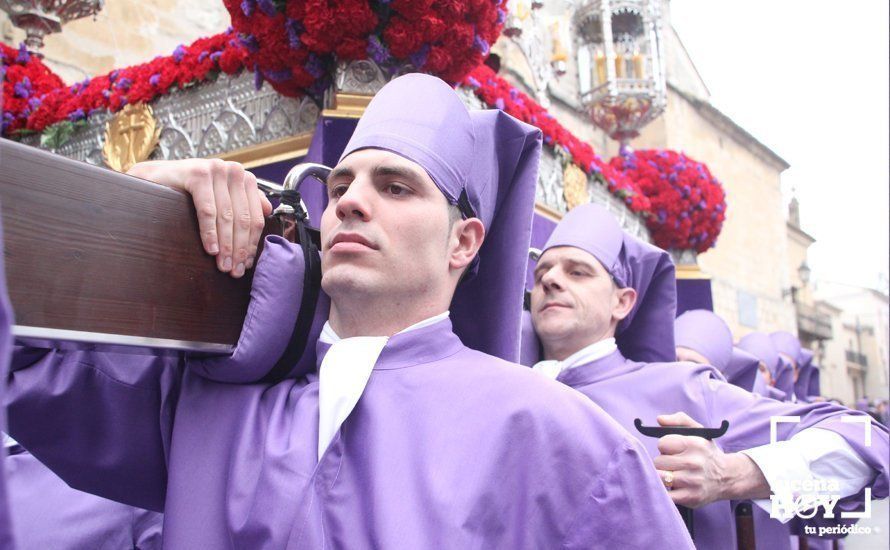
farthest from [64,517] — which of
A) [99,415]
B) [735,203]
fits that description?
[735,203]

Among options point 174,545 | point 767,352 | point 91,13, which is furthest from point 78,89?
A: point 767,352

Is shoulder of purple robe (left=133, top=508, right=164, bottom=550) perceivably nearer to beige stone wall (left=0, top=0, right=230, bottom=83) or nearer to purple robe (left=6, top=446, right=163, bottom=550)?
purple robe (left=6, top=446, right=163, bottom=550)

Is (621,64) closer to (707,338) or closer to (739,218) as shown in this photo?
(707,338)

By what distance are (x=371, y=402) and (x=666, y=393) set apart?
5.71ft

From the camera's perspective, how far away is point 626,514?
154 centimetres

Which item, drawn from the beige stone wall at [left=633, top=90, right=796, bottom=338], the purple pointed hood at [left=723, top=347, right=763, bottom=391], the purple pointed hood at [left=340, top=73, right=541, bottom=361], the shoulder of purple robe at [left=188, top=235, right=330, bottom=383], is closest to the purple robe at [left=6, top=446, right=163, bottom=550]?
the shoulder of purple robe at [left=188, top=235, right=330, bottom=383]

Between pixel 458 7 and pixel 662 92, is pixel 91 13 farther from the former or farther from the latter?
pixel 662 92

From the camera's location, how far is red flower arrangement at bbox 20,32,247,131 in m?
4.14

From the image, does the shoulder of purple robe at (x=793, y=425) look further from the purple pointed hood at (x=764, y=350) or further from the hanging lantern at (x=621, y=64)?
the hanging lantern at (x=621, y=64)

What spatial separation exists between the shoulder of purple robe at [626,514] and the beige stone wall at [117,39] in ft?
18.2

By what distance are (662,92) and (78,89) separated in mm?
6617

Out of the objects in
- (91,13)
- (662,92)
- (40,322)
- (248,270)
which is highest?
(662,92)

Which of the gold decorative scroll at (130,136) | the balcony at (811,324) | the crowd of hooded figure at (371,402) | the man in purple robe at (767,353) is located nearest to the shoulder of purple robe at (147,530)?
the crowd of hooded figure at (371,402)

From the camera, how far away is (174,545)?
1.61 meters
